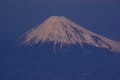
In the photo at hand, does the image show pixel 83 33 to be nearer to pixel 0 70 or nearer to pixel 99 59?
pixel 99 59

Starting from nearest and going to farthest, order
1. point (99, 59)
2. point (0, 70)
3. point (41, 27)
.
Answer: point (0, 70)
point (99, 59)
point (41, 27)

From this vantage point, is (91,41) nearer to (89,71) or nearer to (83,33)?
(83,33)

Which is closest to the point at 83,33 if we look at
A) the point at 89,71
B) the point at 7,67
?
the point at 89,71

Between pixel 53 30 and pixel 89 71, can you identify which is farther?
pixel 53 30

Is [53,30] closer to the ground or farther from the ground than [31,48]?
farther from the ground

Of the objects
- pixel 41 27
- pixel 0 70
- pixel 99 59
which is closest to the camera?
pixel 0 70

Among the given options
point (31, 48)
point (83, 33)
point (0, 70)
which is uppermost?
point (83, 33)

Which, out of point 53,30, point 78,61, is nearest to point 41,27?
point 53,30
